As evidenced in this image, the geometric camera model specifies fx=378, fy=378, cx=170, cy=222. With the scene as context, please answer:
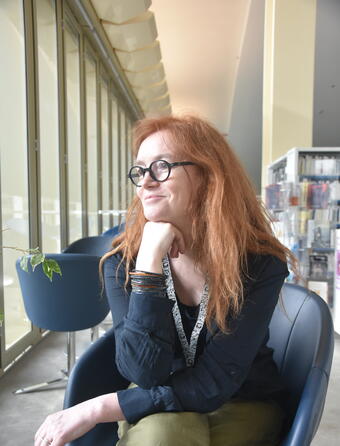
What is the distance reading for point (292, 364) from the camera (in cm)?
114

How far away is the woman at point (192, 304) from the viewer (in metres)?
0.93

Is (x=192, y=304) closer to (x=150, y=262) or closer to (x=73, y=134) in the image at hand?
(x=150, y=262)

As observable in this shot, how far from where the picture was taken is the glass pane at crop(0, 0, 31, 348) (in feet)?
9.49

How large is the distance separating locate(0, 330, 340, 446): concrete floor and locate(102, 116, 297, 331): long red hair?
4.53 ft

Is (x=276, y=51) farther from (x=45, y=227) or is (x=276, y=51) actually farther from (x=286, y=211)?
(x=45, y=227)

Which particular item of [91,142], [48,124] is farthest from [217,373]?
[91,142]

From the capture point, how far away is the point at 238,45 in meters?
6.95

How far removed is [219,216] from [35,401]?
1.91 metres

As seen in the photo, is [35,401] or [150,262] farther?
[35,401]

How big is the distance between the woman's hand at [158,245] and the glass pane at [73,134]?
141 inches

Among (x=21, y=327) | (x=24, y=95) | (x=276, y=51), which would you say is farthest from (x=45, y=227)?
(x=276, y=51)

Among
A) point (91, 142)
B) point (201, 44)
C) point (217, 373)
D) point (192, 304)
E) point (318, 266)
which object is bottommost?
point (318, 266)

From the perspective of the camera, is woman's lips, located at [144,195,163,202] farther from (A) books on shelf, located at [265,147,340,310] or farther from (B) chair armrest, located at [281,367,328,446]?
(A) books on shelf, located at [265,147,340,310]

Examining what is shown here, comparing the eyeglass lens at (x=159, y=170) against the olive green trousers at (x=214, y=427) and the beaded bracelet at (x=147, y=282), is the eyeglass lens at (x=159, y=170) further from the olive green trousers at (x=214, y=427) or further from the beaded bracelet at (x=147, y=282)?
the olive green trousers at (x=214, y=427)
